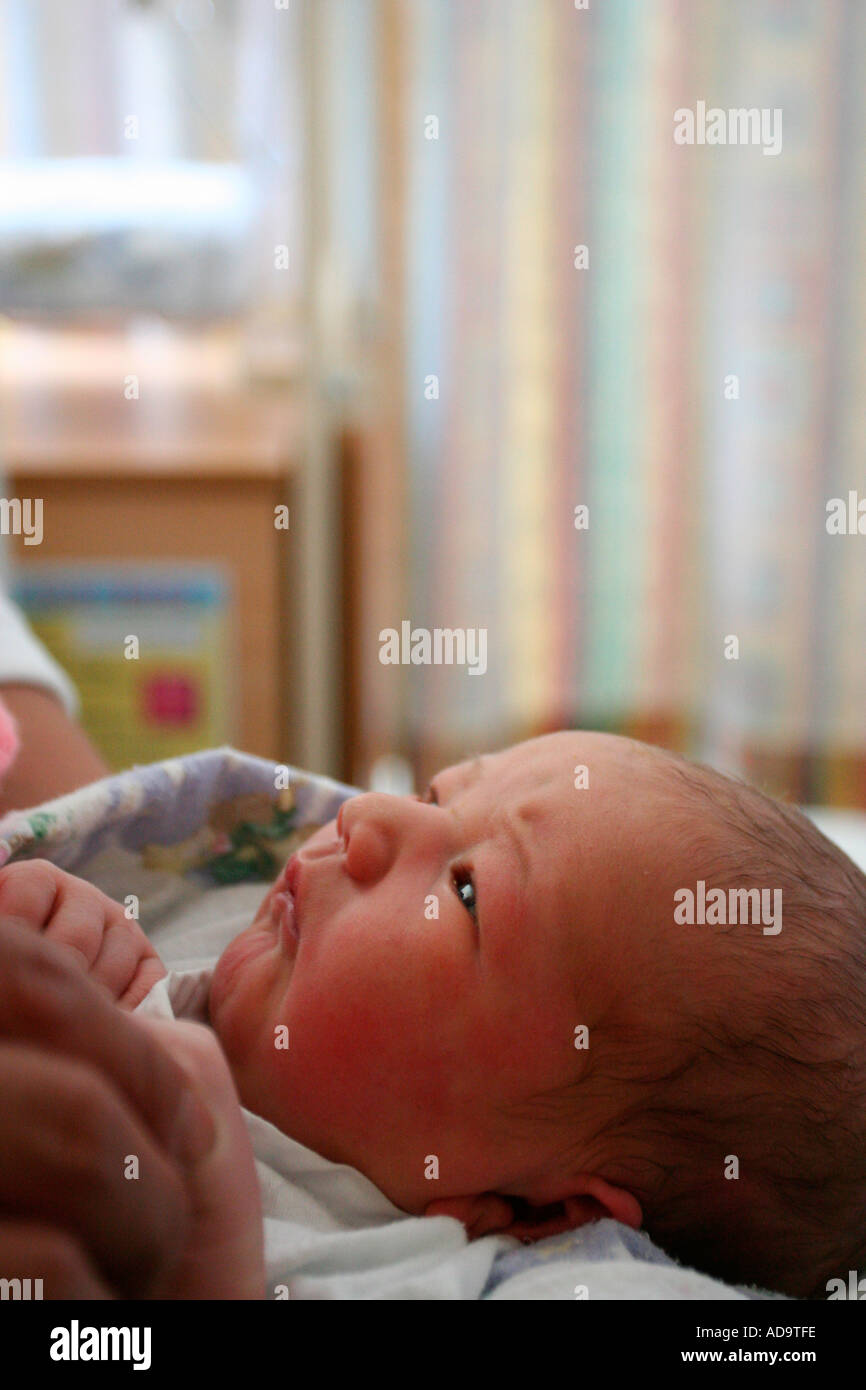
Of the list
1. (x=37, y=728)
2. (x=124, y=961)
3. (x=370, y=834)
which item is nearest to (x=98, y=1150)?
(x=124, y=961)

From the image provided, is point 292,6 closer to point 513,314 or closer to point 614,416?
point 513,314

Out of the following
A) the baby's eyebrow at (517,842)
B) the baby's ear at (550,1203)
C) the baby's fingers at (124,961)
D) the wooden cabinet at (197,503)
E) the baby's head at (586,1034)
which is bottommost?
the baby's ear at (550,1203)

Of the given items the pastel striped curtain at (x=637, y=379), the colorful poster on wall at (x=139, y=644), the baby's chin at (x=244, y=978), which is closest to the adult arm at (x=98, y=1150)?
the baby's chin at (x=244, y=978)

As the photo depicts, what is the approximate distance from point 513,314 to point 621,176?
282mm

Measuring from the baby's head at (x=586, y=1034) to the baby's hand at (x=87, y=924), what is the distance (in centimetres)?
5

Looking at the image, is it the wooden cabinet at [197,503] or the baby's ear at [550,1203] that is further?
the wooden cabinet at [197,503]

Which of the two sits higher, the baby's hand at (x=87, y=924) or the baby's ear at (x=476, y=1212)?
the baby's hand at (x=87, y=924)

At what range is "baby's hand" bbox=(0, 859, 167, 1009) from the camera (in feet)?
1.64

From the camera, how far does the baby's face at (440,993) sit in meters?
0.57

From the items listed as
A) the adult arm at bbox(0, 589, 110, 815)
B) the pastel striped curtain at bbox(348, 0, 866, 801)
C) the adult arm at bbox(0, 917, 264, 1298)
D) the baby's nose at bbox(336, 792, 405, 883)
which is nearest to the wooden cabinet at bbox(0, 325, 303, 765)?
the pastel striped curtain at bbox(348, 0, 866, 801)

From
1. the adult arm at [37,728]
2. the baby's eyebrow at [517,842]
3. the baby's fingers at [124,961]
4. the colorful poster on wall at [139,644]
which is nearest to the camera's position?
the baby's fingers at [124,961]

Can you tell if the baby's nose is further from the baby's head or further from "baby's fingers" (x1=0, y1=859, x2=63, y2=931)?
"baby's fingers" (x1=0, y1=859, x2=63, y2=931)

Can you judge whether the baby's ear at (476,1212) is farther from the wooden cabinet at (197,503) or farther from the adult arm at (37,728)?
the wooden cabinet at (197,503)
